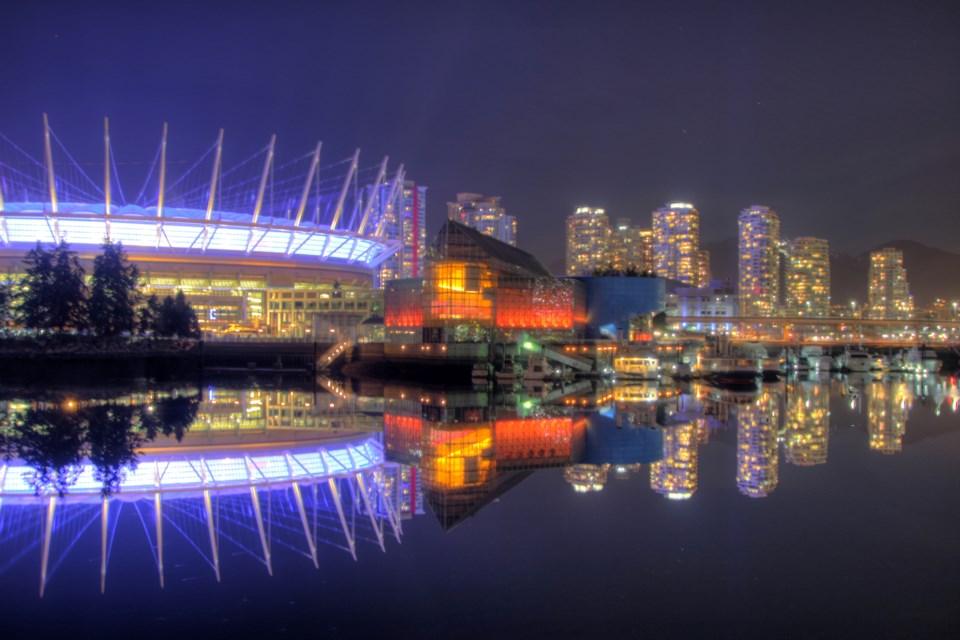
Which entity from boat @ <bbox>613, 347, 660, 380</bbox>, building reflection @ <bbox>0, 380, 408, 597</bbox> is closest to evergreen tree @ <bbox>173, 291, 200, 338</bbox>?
boat @ <bbox>613, 347, 660, 380</bbox>

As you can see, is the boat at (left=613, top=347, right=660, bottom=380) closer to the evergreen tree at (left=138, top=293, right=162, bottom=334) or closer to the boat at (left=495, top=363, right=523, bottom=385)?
the boat at (left=495, top=363, right=523, bottom=385)

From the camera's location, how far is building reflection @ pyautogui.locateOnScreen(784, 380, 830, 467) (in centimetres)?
1630

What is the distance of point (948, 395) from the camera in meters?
38.9

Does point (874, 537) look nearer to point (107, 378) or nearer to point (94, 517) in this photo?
point (94, 517)

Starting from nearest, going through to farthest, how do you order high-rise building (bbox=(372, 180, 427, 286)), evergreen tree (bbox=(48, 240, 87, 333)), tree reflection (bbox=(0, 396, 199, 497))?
tree reflection (bbox=(0, 396, 199, 497)) < evergreen tree (bbox=(48, 240, 87, 333)) < high-rise building (bbox=(372, 180, 427, 286))

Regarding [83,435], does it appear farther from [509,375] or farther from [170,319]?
[170,319]

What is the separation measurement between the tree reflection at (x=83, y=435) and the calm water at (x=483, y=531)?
0.45ft

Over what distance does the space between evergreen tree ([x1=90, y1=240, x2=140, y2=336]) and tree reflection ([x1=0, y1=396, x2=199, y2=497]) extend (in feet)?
78.2

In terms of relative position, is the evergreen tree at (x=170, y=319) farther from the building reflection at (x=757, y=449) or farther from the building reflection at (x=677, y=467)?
the building reflection at (x=677, y=467)

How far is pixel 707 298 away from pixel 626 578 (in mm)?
136392

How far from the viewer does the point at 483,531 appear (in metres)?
10.0

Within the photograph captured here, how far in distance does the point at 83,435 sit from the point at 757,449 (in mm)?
16956

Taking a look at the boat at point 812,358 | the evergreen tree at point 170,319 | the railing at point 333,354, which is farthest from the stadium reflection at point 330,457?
the boat at point 812,358

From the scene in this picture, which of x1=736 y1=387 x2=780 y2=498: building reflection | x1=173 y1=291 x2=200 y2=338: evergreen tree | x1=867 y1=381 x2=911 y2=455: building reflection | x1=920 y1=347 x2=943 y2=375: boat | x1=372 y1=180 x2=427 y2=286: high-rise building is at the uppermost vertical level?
x1=372 y1=180 x2=427 y2=286: high-rise building
